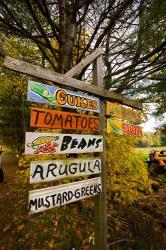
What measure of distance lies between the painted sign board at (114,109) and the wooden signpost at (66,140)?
0.07 meters

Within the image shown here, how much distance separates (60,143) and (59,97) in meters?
0.48

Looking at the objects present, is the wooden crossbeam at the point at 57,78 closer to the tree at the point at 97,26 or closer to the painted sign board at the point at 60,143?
the painted sign board at the point at 60,143

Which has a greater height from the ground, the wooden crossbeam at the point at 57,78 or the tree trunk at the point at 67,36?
the tree trunk at the point at 67,36

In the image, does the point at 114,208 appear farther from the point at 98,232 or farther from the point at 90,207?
the point at 98,232

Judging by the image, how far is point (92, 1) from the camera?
15.6ft

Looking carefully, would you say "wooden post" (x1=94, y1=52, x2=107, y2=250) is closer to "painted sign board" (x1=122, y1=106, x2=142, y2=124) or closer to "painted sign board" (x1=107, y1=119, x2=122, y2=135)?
"painted sign board" (x1=107, y1=119, x2=122, y2=135)

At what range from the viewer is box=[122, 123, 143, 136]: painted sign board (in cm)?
374

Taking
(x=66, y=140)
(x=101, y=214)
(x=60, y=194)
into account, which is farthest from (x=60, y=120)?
(x=101, y=214)

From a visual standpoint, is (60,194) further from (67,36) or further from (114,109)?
(67,36)

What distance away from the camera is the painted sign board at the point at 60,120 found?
2523 mm

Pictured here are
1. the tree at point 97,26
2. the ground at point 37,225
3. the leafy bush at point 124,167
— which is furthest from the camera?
the leafy bush at point 124,167

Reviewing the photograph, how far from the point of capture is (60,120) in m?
2.77

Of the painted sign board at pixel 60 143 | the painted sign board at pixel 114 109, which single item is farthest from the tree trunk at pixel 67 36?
the painted sign board at pixel 60 143

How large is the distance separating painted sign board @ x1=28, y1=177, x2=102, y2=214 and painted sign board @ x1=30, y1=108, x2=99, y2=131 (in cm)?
64
